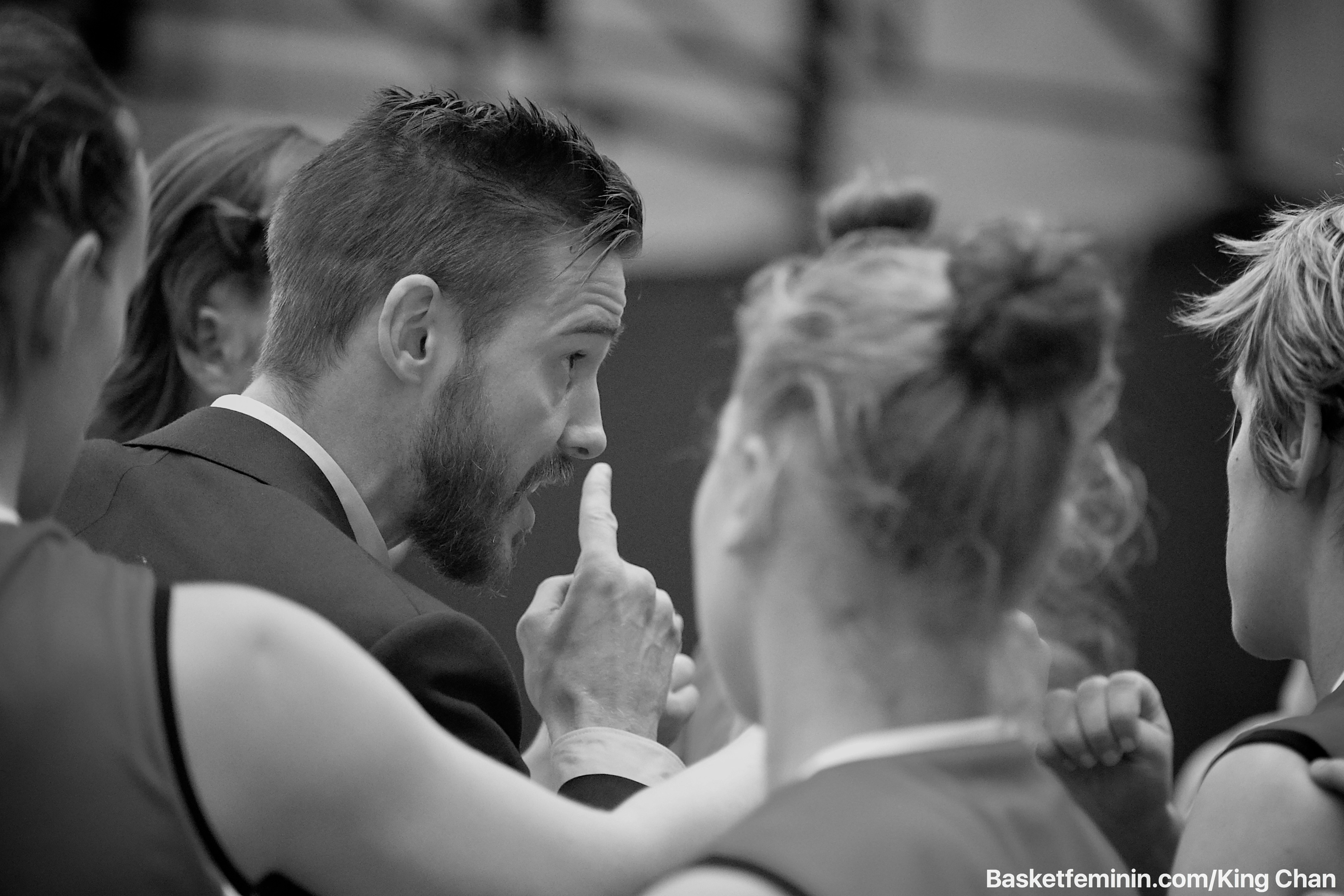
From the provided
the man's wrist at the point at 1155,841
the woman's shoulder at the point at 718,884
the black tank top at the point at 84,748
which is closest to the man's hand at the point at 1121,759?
the man's wrist at the point at 1155,841

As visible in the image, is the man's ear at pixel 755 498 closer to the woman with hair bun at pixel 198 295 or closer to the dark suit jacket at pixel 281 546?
the dark suit jacket at pixel 281 546

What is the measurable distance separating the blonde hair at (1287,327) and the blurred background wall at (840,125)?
2.30 meters

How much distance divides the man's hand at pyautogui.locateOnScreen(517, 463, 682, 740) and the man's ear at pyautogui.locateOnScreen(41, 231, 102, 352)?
0.64 m

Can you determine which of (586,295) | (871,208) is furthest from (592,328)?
(871,208)

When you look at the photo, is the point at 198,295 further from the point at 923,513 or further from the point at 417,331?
the point at 923,513

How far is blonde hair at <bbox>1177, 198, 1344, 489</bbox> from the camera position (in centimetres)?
131

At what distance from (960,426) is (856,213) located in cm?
95

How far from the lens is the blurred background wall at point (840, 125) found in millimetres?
4121

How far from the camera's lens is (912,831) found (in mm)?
819

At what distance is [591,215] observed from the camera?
1.77m

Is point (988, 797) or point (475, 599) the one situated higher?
point (988, 797)

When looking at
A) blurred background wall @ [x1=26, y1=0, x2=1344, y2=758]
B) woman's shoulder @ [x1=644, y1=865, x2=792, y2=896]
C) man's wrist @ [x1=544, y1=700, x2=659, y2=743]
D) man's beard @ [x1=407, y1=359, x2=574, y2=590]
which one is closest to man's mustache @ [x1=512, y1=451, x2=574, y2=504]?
man's beard @ [x1=407, y1=359, x2=574, y2=590]

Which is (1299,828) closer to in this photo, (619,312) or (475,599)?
(619,312)

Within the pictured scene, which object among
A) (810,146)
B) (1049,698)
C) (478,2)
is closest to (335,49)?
(478,2)
